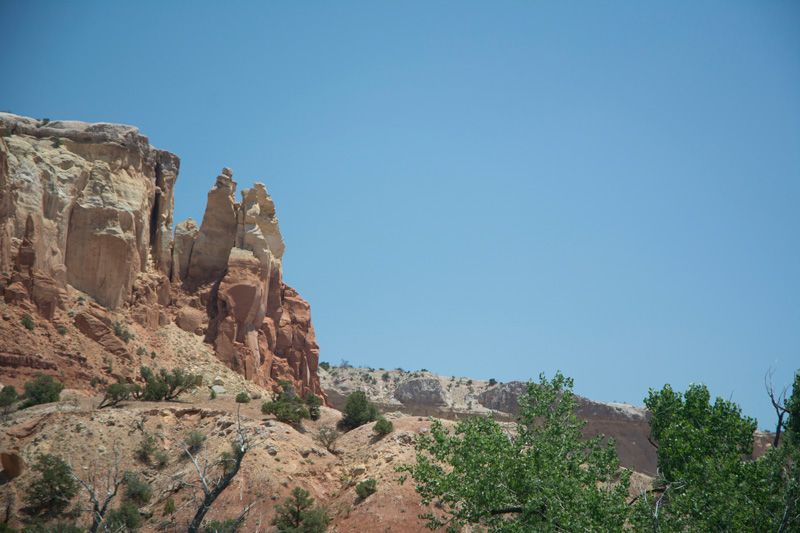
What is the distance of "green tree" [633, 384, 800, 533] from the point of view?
591 inches

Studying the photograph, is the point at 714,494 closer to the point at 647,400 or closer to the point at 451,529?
the point at 451,529

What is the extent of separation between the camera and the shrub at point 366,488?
29.6m

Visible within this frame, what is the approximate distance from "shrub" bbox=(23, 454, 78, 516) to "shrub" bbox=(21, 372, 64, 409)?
22.5 ft

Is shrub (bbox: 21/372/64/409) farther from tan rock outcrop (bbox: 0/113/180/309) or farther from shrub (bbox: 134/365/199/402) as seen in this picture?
tan rock outcrop (bbox: 0/113/180/309)

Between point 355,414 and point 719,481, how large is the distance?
25557 millimetres

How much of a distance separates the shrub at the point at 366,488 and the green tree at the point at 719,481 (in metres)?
13.0

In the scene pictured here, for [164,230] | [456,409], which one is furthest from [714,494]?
[456,409]

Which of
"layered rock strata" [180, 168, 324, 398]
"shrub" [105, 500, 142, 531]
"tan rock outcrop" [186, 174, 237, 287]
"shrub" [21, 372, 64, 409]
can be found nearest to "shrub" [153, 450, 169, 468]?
"shrub" [105, 500, 142, 531]

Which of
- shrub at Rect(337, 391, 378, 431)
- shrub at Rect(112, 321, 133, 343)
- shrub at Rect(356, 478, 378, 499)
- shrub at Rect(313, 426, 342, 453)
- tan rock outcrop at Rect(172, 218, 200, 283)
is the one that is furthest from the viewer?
tan rock outcrop at Rect(172, 218, 200, 283)

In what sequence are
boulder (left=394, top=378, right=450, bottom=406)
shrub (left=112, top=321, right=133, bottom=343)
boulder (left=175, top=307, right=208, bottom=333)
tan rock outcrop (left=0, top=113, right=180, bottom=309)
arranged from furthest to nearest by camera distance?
boulder (left=394, top=378, right=450, bottom=406) → boulder (left=175, top=307, right=208, bottom=333) → shrub (left=112, top=321, right=133, bottom=343) → tan rock outcrop (left=0, top=113, right=180, bottom=309)

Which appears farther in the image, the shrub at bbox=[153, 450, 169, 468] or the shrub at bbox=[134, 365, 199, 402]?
the shrub at bbox=[134, 365, 199, 402]

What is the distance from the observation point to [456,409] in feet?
246

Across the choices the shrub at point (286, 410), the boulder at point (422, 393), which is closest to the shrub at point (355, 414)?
the shrub at point (286, 410)

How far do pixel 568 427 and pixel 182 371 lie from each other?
30962 millimetres
